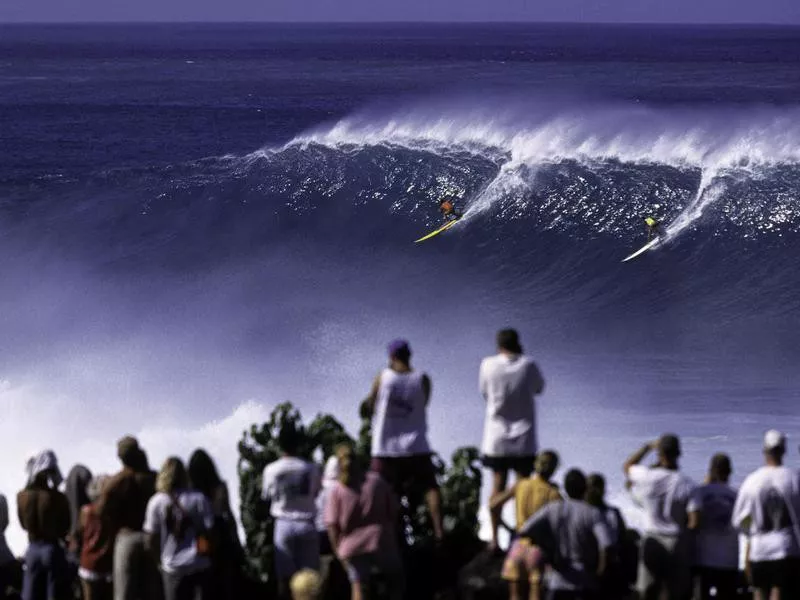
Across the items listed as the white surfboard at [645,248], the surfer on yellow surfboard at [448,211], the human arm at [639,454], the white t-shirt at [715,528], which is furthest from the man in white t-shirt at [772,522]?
the surfer on yellow surfboard at [448,211]

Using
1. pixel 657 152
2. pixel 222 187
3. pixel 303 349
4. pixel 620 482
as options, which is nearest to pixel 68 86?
pixel 222 187

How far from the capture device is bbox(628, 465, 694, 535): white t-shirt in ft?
29.6

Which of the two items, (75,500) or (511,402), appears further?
(75,500)

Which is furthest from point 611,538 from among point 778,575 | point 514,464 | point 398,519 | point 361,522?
point 398,519

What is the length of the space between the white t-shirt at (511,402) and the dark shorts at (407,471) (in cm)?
37

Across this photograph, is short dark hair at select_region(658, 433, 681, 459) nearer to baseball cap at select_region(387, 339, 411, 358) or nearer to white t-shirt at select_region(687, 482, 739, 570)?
white t-shirt at select_region(687, 482, 739, 570)

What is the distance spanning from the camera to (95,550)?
31.1ft

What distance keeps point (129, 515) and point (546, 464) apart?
235 cm

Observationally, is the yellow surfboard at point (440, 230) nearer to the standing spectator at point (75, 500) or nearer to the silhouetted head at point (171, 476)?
the standing spectator at point (75, 500)

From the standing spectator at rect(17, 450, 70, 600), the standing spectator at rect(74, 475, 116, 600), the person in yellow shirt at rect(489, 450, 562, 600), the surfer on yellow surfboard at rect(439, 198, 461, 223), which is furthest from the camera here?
the surfer on yellow surfboard at rect(439, 198, 461, 223)

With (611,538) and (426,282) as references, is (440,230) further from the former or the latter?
(611,538)

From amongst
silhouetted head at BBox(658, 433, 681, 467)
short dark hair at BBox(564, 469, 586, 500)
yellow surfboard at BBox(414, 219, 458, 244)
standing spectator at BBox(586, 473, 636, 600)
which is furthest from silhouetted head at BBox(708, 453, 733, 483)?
yellow surfboard at BBox(414, 219, 458, 244)

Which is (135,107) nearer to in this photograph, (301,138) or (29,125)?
(29,125)

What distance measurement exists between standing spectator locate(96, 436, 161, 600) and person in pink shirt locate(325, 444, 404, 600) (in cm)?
106
